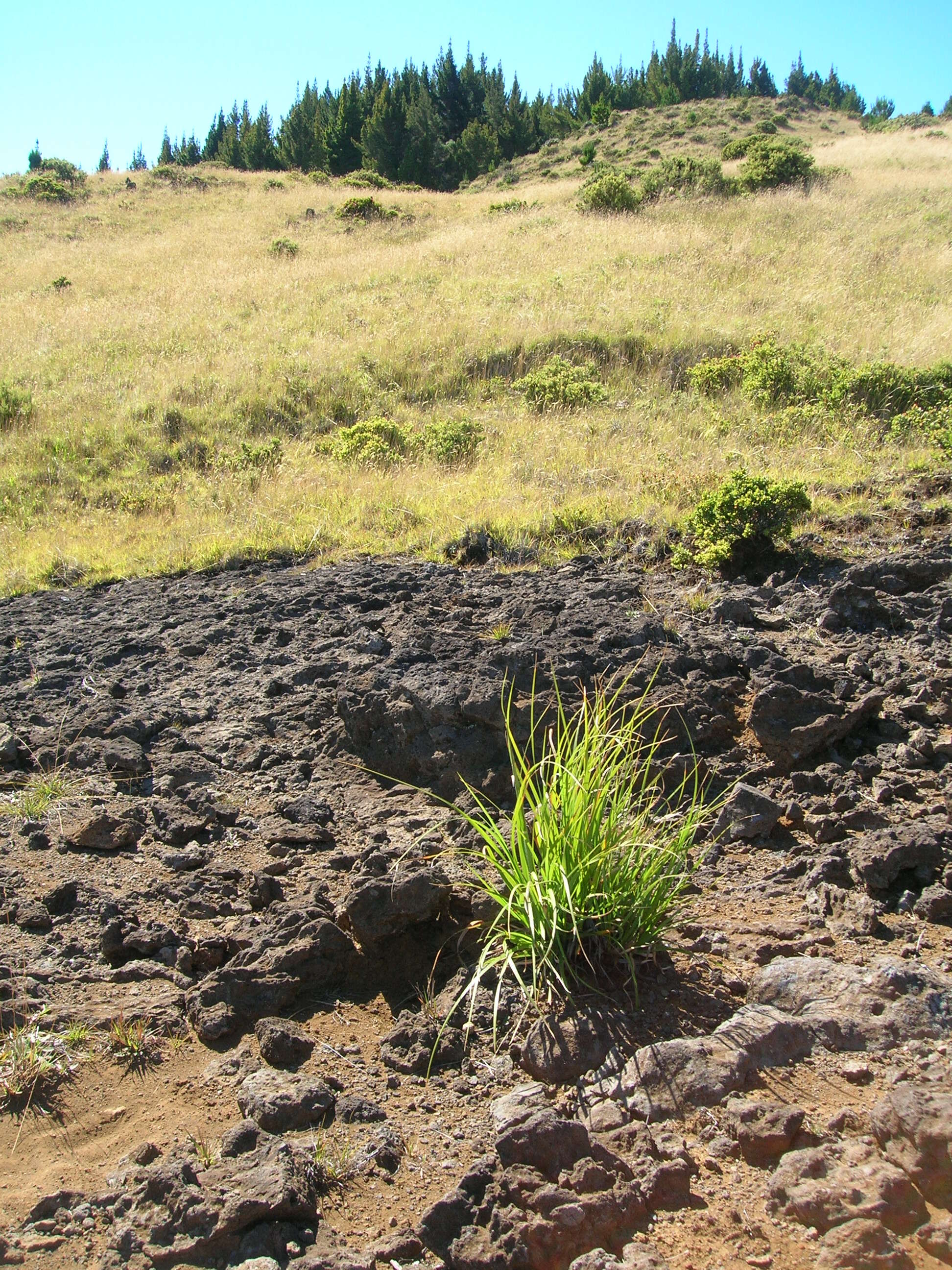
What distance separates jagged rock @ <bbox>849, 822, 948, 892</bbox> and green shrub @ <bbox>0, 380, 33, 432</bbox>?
1224 cm

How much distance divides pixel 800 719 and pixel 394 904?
1912mm

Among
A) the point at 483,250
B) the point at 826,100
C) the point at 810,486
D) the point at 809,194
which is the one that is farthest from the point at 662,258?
the point at 826,100

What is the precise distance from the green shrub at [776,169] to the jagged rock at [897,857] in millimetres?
20537

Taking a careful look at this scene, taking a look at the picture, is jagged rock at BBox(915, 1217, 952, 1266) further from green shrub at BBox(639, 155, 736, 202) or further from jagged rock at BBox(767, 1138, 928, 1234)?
green shrub at BBox(639, 155, 736, 202)

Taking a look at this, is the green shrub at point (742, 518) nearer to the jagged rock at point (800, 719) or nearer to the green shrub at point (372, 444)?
the jagged rock at point (800, 719)

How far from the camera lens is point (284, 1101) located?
7.66 ft

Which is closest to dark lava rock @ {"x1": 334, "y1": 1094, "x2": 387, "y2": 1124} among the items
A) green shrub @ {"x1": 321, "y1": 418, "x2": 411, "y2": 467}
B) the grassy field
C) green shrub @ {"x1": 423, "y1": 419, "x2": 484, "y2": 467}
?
the grassy field

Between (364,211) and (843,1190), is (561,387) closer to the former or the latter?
(843,1190)

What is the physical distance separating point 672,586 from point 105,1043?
3735 mm

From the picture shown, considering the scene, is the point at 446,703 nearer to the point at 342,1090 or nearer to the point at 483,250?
the point at 342,1090

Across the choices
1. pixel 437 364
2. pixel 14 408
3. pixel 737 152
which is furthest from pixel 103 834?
pixel 737 152

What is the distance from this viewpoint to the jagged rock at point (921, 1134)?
1.85 m

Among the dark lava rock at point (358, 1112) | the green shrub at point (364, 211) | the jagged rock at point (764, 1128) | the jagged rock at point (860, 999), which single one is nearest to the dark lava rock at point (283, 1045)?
the dark lava rock at point (358, 1112)

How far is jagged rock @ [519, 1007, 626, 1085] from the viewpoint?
2.37 meters
